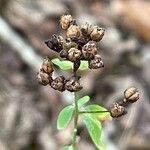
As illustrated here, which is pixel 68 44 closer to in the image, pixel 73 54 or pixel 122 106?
pixel 73 54

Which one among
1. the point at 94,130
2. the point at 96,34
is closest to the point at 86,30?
the point at 96,34

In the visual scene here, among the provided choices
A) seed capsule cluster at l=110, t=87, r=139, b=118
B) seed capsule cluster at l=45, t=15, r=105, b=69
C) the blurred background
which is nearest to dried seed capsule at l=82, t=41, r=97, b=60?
seed capsule cluster at l=45, t=15, r=105, b=69

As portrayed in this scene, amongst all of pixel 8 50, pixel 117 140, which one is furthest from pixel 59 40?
pixel 8 50

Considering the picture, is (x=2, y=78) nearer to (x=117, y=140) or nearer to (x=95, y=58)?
(x=117, y=140)

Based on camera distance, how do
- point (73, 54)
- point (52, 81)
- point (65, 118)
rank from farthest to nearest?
point (65, 118)
point (52, 81)
point (73, 54)

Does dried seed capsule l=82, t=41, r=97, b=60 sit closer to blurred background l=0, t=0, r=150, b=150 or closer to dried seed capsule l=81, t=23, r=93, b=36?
dried seed capsule l=81, t=23, r=93, b=36

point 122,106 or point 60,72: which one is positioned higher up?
point 60,72
